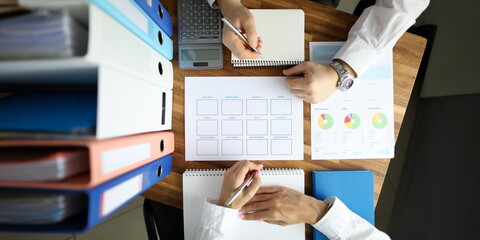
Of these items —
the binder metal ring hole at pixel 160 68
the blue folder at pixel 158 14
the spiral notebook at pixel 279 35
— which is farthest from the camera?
the spiral notebook at pixel 279 35

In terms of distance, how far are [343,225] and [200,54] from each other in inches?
28.2

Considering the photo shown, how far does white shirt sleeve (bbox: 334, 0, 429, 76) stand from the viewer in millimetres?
809

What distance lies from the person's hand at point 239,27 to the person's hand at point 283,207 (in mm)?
444

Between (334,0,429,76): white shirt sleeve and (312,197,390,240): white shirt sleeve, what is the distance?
44 cm

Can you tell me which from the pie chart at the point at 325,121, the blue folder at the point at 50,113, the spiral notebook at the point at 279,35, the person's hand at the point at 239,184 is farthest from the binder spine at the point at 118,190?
the pie chart at the point at 325,121

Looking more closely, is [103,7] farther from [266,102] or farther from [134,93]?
[266,102]

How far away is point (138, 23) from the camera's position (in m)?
0.58

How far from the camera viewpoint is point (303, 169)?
2.99ft

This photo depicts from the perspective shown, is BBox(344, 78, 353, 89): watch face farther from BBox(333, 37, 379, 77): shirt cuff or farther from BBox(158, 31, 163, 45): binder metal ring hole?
BBox(158, 31, 163, 45): binder metal ring hole

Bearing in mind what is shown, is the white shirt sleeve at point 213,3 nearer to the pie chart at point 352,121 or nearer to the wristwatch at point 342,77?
the wristwatch at point 342,77

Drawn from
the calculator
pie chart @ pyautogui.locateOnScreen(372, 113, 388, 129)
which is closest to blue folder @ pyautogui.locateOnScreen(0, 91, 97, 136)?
the calculator

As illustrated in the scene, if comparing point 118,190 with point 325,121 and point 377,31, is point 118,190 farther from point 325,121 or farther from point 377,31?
point 377,31

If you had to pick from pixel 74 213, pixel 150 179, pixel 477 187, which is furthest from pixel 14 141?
pixel 477 187

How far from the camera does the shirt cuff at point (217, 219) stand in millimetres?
790
